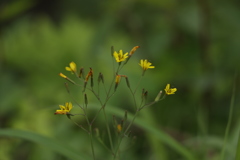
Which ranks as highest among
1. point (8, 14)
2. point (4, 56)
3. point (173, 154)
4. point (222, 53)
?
point (8, 14)

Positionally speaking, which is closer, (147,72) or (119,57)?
(119,57)

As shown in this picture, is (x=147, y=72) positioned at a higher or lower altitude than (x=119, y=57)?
lower

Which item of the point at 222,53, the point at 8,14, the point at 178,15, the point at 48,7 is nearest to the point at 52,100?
the point at 8,14

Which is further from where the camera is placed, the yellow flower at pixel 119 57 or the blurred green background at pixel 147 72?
the blurred green background at pixel 147 72

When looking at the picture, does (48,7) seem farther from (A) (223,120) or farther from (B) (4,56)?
(A) (223,120)

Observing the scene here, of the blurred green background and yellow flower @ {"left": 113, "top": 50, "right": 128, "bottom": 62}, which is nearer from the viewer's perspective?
yellow flower @ {"left": 113, "top": 50, "right": 128, "bottom": 62}

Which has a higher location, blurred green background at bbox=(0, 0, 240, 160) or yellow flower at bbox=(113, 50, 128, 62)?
yellow flower at bbox=(113, 50, 128, 62)

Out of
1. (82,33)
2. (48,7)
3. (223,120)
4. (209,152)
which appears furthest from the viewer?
(48,7)

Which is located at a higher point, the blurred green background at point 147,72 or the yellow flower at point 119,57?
the yellow flower at point 119,57
